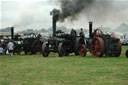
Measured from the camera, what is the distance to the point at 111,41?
15094 mm

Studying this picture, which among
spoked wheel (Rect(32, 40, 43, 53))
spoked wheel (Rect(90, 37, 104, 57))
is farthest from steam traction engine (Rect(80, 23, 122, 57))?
spoked wheel (Rect(32, 40, 43, 53))

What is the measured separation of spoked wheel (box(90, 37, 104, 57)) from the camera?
584 inches

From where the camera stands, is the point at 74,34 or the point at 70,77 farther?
the point at 74,34

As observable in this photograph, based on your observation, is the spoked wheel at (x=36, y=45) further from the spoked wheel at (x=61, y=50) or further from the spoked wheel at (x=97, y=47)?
the spoked wheel at (x=97, y=47)

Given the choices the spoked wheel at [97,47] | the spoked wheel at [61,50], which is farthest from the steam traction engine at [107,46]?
the spoked wheel at [61,50]

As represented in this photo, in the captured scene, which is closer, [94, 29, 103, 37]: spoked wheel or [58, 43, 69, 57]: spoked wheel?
[94, 29, 103, 37]: spoked wheel

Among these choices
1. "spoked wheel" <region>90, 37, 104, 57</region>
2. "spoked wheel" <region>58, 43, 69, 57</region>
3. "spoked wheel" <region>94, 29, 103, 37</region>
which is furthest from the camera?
"spoked wheel" <region>58, 43, 69, 57</region>

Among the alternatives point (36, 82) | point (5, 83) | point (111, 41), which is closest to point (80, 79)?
point (36, 82)

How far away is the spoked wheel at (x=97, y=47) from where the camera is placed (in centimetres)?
1483

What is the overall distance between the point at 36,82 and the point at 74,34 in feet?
39.1

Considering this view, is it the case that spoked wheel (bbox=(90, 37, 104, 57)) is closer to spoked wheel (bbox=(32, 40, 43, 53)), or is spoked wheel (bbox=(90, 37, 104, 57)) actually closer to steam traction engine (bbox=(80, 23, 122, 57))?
steam traction engine (bbox=(80, 23, 122, 57))

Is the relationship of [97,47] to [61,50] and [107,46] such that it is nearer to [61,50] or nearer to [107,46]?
[107,46]

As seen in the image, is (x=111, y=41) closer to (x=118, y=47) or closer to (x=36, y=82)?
(x=118, y=47)

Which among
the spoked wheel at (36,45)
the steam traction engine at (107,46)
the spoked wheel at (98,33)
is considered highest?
the spoked wheel at (98,33)
